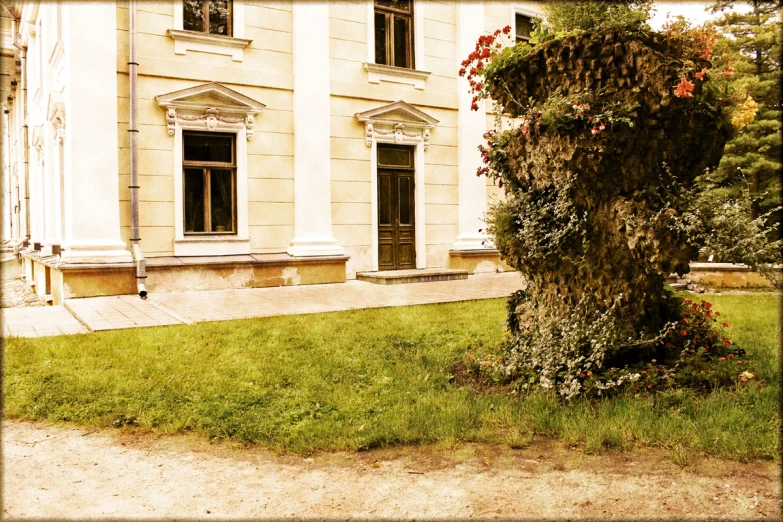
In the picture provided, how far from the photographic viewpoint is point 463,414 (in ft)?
13.9

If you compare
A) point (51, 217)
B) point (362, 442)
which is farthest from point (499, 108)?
point (51, 217)

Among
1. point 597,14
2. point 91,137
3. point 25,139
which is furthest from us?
point 25,139

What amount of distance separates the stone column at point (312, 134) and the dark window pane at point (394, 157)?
1.53m

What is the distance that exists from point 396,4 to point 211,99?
5369mm

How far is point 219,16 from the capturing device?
40.1ft

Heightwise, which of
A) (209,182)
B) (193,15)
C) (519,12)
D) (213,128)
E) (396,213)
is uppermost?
(519,12)

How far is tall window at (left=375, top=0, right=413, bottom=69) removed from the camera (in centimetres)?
1410

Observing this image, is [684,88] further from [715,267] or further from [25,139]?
[25,139]

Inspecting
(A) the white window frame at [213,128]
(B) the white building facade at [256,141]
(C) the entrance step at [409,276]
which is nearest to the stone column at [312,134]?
(B) the white building facade at [256,141]

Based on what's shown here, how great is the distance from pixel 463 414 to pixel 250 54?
10.3 m

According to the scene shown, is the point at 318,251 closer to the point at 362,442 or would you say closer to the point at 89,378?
the point at 89,378

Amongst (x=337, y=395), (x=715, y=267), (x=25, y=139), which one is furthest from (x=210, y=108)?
(x=25, y=139)

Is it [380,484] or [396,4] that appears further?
[396,4]

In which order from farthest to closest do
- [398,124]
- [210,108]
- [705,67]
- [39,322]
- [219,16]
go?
[398,124] → [219,16] → [210,108] → [39,322] → [705,67]
